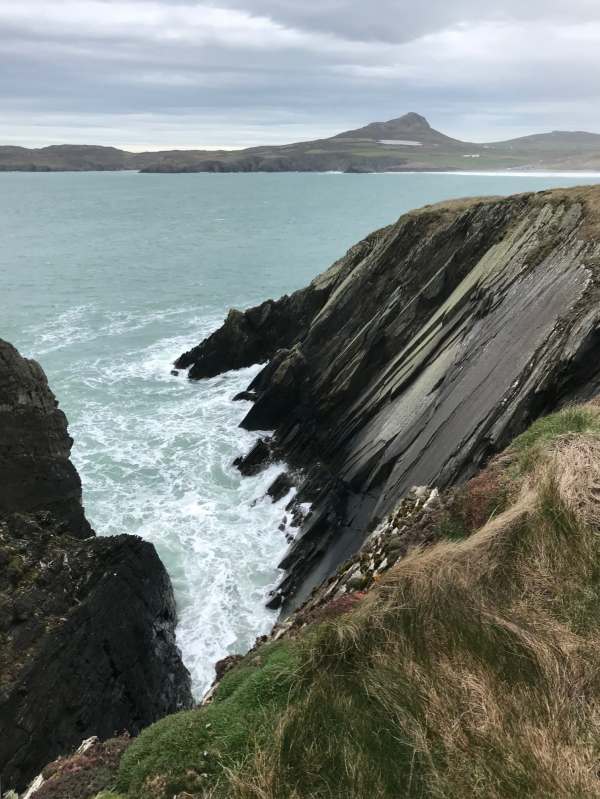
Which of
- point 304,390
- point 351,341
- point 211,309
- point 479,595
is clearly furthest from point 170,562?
point 211,309

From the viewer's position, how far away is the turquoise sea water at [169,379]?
20.9 metres

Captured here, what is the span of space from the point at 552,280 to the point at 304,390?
14016 millimetres

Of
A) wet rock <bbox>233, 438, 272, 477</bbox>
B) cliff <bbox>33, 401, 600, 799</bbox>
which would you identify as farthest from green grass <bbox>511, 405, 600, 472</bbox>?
wet rock <bbox>233, 438, 272, 477</bbox>

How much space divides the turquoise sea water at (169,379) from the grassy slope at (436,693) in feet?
35.9

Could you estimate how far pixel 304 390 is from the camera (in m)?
30.0

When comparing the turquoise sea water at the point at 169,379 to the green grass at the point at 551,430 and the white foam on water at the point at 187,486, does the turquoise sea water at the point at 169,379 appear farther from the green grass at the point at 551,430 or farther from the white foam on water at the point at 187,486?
the green grass at the point at 551,430

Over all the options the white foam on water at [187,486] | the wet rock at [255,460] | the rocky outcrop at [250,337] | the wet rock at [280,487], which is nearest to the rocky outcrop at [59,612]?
the white foam on water at [187,486]

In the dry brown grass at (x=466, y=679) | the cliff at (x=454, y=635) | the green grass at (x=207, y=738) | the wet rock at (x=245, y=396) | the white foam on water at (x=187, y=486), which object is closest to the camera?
Answer: the dry brown grass at (x=466, y=679)

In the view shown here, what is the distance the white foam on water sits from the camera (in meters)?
19.0

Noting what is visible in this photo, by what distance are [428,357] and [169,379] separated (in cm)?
2105

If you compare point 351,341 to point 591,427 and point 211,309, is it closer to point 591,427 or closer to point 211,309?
point 591,427

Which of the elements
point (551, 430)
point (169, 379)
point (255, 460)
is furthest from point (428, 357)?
point (169, 379)

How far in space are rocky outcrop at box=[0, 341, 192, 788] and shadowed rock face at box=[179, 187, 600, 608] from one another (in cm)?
519

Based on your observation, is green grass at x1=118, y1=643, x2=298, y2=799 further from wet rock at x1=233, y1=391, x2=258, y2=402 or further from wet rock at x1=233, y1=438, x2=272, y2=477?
wet rock at x1=233, y1=391, x2=258, y2=402
